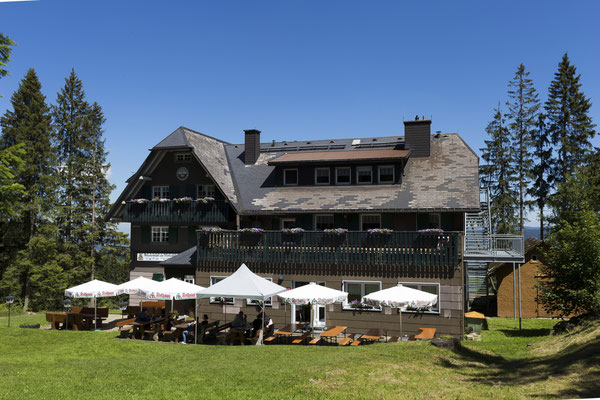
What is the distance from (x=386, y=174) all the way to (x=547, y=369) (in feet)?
51.3

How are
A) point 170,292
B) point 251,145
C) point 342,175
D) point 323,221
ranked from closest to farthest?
point 170,292
point 323,221
point 342,175
point 251,145

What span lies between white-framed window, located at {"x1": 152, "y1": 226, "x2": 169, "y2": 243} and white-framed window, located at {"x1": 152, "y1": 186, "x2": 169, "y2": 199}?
1.99m

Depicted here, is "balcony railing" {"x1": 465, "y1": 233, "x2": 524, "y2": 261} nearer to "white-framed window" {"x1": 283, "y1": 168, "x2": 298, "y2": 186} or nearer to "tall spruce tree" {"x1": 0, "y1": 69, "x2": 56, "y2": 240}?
"white-framed window" {"x1": 283, "y1": 168, "x2": 298, "y2": 186}

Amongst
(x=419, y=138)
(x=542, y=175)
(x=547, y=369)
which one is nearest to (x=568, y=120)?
(x=542, y=175)

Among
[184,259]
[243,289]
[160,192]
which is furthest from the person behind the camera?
[160,192]

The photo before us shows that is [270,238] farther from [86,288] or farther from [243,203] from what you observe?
[86,288]

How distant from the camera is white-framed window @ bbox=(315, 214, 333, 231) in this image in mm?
26578

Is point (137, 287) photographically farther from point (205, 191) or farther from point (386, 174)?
point (386, 174)

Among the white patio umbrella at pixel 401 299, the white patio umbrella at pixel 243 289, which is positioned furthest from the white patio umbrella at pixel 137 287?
the white patio umbrella at pixel 401 299

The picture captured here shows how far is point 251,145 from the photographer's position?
108 ft

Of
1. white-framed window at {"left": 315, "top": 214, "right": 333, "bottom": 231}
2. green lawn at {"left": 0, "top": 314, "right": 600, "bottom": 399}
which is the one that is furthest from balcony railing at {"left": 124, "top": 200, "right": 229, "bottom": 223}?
green lawn at {"left": 0, "top": 314, "right": 600, "bottom": 399}

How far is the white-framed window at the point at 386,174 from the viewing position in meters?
27.3

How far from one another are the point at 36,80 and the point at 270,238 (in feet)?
100

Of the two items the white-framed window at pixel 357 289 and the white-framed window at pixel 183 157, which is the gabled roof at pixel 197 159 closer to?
the white-framed window at pixel 183 157
